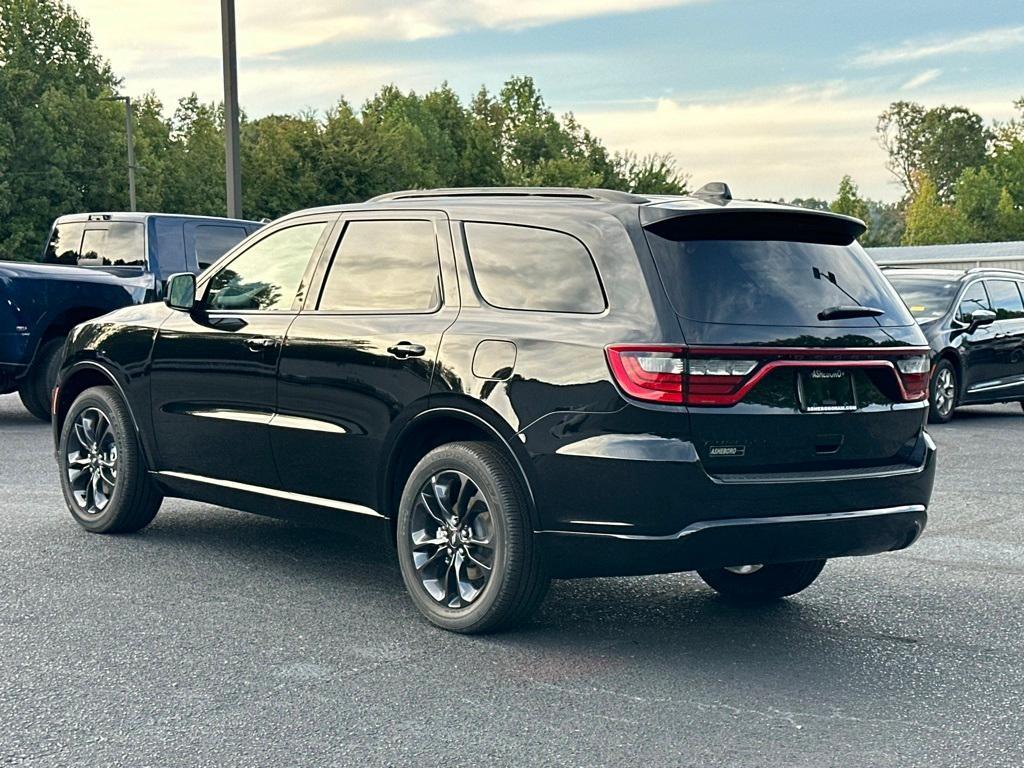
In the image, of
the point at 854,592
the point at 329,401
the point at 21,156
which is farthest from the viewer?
the point at 21,156

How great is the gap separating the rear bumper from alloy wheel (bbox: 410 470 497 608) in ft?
1.20

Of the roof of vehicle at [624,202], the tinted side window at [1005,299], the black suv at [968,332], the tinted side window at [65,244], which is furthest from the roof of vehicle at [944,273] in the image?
the roof of vehicle at [624,202]

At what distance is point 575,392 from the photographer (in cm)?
507

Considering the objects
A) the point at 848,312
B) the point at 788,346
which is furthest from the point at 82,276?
the point at 788,346

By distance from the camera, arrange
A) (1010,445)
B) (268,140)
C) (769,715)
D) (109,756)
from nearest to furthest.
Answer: (109,756) → (769,715) → (1010,445) → (268,140)

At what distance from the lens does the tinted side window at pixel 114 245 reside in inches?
579

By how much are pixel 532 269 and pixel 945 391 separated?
10.8 meters

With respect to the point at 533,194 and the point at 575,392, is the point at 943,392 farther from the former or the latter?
the point at 575,392

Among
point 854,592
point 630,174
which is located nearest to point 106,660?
point 854,592

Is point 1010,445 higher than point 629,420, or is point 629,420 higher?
point 629,420

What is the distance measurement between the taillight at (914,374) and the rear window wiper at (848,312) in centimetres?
21

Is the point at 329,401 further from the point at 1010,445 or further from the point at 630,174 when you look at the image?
the point at 630,174

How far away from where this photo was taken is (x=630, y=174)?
102m

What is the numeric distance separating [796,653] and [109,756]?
104 inches
